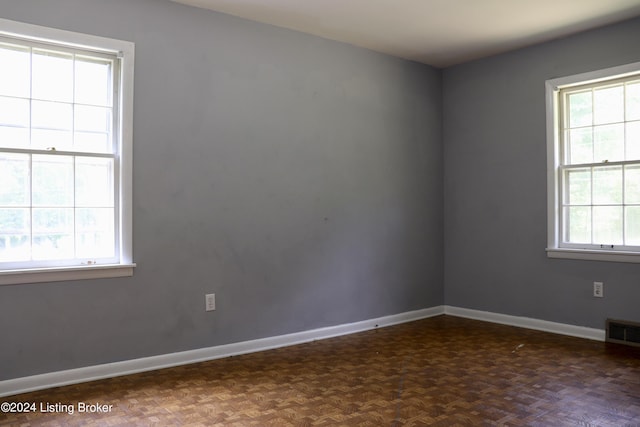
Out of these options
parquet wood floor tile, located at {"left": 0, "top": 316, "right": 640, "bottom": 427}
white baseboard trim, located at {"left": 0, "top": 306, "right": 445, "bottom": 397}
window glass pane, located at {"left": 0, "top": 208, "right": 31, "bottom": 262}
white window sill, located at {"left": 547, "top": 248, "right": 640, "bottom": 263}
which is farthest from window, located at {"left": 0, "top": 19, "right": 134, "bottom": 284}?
white window sill, located at {"left": 547, "top": 248, "right": 640, "bottom": 263}

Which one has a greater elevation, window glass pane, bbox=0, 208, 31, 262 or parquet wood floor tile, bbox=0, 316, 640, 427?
window glass pane, bbox=0, 208, 31, 262

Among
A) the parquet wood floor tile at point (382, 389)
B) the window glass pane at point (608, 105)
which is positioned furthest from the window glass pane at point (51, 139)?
the window glass pane at point (608, 105)

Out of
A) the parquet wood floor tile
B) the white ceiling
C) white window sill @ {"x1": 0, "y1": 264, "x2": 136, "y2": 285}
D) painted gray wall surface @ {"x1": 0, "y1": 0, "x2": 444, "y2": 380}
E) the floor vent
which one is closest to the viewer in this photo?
the parquet wood floor tile

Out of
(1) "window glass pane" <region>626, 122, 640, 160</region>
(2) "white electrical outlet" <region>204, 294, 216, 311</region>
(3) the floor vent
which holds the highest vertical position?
(1) "window glass pane" <region>626, 122, 640, 160</region>

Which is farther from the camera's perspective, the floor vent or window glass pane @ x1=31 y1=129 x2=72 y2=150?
the floor vent

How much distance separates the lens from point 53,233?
3344 mm

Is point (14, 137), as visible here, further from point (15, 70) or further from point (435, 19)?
point (435, 19)

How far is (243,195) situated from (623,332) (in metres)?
3.31

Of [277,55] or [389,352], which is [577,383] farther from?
[277,55]

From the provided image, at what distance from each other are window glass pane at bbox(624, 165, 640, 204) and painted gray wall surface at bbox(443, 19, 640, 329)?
0.56 meters

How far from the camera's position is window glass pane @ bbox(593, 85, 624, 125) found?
4375 millimetres

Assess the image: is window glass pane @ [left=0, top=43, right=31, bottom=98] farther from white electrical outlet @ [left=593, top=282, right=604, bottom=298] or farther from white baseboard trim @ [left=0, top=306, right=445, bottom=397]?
white electrical outlet @ [left=593, top=282, right=604, bottom=298]

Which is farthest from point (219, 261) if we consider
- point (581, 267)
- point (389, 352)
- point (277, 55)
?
point (581, 267)

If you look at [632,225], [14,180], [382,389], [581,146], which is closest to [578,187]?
[581,146]
